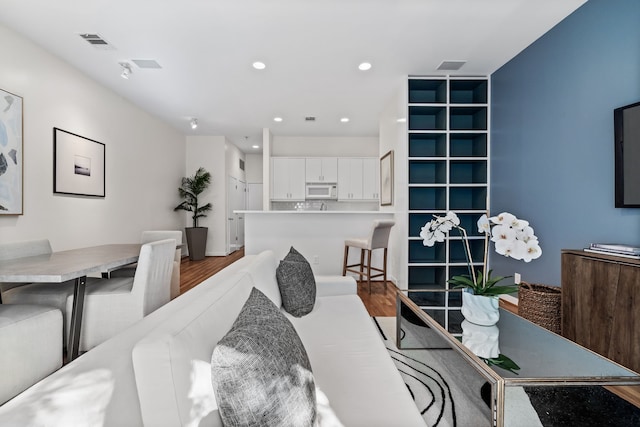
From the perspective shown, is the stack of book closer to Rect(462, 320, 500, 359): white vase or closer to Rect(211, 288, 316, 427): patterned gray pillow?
Rect(462, 320, 500, 359): white vase

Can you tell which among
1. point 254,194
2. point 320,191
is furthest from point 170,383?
point 254,194

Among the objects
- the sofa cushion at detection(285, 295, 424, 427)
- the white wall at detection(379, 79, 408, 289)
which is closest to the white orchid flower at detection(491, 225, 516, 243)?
the sofa cushion at detection(285, 295, 424, 427)

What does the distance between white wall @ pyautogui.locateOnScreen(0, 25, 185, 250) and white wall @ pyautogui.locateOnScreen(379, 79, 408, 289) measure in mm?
3940

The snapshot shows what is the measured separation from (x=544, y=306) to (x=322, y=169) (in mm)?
4912

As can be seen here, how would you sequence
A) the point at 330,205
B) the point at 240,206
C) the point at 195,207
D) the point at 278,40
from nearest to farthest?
the point at 278,40
the point at 195,207
the point at 330,205
the point at 240,206

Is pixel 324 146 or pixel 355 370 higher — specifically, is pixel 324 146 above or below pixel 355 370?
above

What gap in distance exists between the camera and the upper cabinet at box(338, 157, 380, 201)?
6.71 metres

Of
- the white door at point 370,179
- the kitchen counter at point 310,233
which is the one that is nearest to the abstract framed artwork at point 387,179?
the kitchen counter at point 310,233

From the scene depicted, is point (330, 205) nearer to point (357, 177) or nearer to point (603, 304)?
point (357, 177)

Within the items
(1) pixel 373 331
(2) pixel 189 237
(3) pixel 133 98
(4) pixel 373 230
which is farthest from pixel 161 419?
(2) pixel 189 237

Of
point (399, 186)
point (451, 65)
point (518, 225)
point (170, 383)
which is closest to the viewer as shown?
point (170, 383)

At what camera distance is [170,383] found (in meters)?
0.64

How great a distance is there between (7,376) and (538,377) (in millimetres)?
2394

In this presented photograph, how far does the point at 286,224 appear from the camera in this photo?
435 cm
